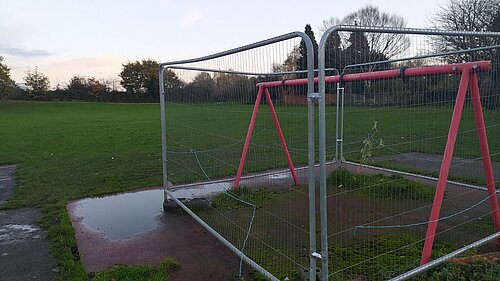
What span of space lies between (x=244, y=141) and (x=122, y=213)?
198 cm

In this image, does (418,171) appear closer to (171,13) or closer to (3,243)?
(3,243)

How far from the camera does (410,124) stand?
162 inches

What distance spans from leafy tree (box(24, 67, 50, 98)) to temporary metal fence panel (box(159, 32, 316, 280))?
41185 mm

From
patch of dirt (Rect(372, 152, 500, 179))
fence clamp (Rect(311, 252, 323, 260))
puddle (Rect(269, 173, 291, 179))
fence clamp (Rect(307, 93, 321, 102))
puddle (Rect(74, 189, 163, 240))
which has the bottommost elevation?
puddle (Rect(74, 189, 163, 240))

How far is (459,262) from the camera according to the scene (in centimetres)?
322

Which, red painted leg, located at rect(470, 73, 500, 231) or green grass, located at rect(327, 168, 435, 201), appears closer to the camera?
red painted leg, located at rect(470, 73, 500, 231)

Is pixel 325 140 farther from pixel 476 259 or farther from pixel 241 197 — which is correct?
pixel 241 197

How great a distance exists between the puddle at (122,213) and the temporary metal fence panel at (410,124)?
2346 mm

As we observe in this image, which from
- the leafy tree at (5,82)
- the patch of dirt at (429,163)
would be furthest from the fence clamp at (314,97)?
the leafy tree at (5,82)

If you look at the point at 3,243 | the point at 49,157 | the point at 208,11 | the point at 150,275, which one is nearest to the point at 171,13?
the point at 208,11

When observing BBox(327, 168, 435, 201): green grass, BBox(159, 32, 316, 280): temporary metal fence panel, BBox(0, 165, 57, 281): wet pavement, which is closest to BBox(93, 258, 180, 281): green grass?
BBox(0, 165, 57, 281): wet pavement

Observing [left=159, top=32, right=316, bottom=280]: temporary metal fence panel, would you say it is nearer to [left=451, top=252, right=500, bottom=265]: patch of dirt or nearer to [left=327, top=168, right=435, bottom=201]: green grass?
[left=327, top=168, right=435, bottom=201]: green grass

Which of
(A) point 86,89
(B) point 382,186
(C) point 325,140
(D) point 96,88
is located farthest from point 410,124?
(A) point 86,89

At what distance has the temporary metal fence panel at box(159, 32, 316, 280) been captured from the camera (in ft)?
11.1
